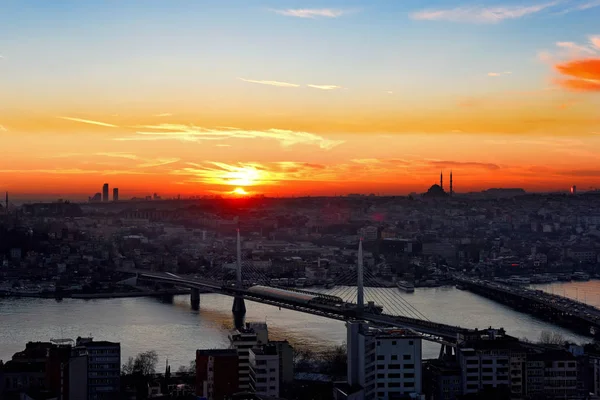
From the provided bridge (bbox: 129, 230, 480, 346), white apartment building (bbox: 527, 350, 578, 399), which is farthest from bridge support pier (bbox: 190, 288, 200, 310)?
white apartment building (bbox: 527, 350, 578, 399)

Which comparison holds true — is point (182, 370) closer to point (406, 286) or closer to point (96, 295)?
point (96, 295)

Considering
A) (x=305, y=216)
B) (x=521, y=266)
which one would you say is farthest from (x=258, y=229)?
(x=521, y=266)

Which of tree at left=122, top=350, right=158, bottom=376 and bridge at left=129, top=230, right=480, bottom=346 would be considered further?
bridge at left=129, top=230, right=480, bottom=346

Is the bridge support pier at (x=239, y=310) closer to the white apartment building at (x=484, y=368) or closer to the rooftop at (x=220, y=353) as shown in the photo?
the rooftop at (x=220, y=353)

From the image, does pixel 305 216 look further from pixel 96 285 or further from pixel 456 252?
pixel 96 285

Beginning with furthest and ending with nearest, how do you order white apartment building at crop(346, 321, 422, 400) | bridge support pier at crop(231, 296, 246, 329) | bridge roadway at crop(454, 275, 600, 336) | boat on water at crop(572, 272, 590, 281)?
1. boat on water at crop(572, 272, 590, 281)
2. bridge support pier at crop(231, 296, 246, 329)
3. bridge roadway at crop(454, 275, 600, 336)
4. white apartment building at crop(346, 321, 422, 400)

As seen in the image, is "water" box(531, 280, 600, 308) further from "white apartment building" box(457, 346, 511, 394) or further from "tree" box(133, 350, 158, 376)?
"white apartment building" box(457, 346, 511, 394)

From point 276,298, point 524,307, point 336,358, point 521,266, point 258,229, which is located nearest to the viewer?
point 336,358

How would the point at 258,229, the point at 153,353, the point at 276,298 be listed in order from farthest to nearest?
1. the point at 258,229
2. the point at 276,298
3. the point at 153,353
